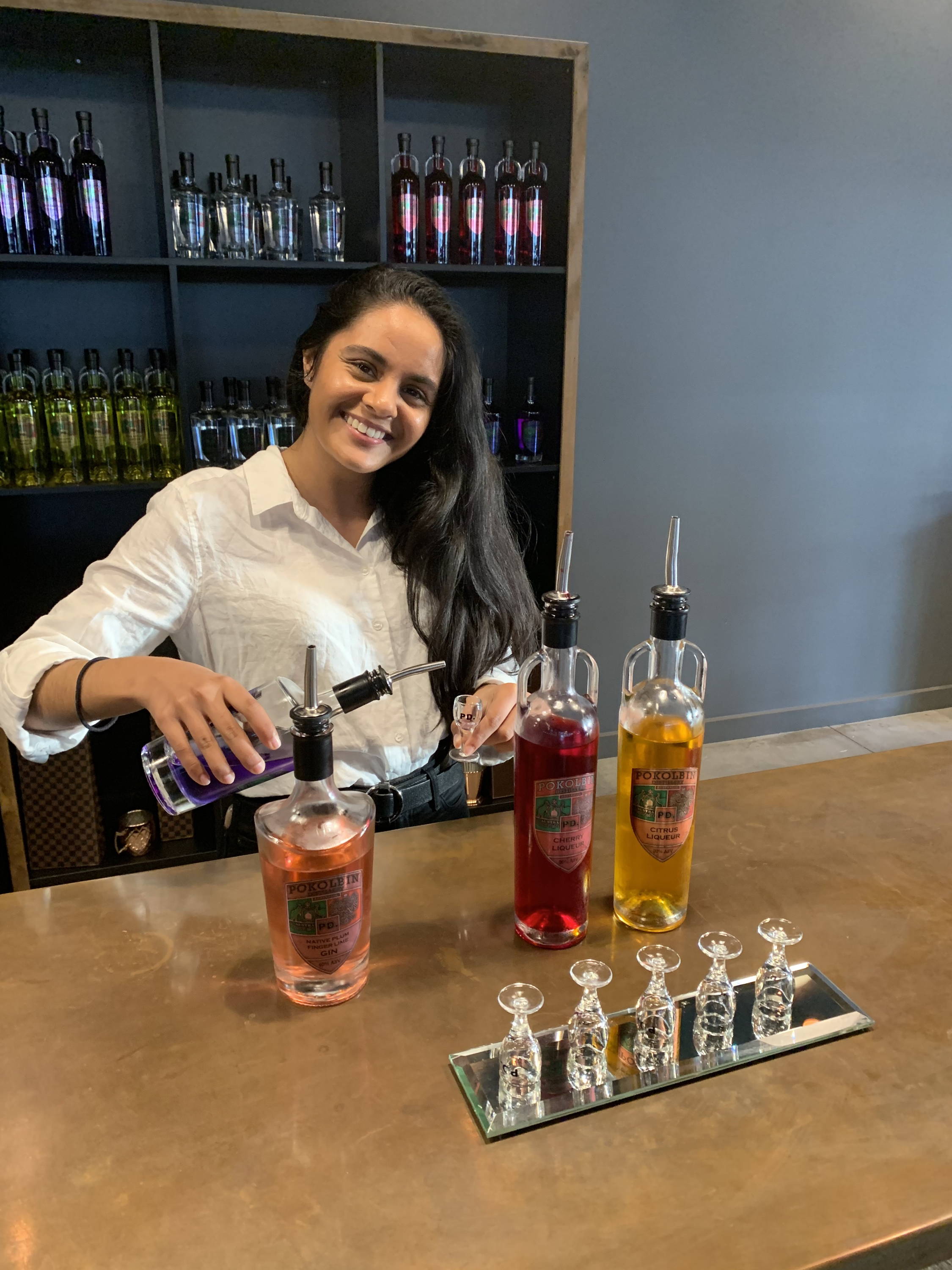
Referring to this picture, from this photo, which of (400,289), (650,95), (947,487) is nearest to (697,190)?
(650,95)

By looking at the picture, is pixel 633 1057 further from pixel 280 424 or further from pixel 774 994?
pixel 280 424

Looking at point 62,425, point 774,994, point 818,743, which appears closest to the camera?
point 774,994

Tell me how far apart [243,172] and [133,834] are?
5.96 ft

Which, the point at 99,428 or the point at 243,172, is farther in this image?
the point at 243,172

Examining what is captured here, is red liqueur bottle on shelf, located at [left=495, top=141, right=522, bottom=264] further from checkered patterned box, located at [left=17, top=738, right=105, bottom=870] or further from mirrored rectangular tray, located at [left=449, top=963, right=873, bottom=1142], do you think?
mirrored rectangular tray, located at [left=449, top=963, right=873, bottom=1142]

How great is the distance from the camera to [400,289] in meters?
1.37

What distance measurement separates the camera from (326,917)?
0.73m

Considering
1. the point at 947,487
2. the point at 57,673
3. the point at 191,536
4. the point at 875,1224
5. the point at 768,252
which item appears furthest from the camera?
the point at 947,487

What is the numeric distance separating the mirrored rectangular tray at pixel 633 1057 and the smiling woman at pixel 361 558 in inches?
20.8

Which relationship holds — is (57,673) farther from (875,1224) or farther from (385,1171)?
(875,1224)

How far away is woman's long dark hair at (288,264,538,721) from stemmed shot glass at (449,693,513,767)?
18cm

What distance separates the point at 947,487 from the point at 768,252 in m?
1.20

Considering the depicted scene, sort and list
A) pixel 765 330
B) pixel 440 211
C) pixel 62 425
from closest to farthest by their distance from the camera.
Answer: pixel 62 425
pixel 440 211
pixel 765 330

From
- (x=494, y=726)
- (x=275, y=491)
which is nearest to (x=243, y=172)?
(x=275, y=491)
